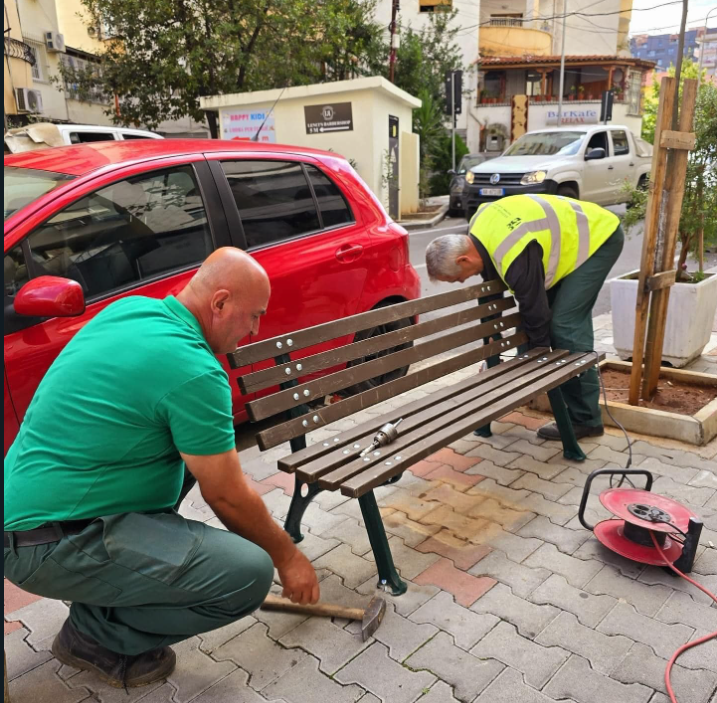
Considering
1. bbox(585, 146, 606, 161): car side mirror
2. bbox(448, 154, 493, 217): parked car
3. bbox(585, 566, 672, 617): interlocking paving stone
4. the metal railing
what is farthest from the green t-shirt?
the metal railing

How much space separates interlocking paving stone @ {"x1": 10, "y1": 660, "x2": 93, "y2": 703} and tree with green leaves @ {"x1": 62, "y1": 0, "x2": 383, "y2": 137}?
560 inches

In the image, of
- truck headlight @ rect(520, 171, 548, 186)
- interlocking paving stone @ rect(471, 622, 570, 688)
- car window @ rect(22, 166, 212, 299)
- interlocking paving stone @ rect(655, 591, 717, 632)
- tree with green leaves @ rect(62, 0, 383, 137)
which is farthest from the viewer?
tree with green leaves @ rect(62, 0, 383, 137)

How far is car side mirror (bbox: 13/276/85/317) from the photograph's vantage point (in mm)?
2770

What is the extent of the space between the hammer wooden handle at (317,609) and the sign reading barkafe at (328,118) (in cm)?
1387

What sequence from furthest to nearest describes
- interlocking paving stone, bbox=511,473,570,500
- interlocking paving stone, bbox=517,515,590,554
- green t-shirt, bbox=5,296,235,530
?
interlocking paving stone, bbox=511,473,570,500 < interlocking paving stone, bbox=517,515,590,554 < green t-shirt, bbox=5,296,235,530

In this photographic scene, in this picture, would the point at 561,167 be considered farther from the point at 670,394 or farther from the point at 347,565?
the point at 347,565

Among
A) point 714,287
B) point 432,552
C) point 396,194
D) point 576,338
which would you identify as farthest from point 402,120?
point 432,552

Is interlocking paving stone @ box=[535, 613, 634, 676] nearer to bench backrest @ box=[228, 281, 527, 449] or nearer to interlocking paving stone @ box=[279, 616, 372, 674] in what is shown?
interlocking paving stone @ box=[279, 616, 372, 674]

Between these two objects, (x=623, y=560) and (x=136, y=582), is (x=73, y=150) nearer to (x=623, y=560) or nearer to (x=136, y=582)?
(x=136, y=582)

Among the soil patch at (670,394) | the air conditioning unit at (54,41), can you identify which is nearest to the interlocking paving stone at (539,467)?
the soil patch at (670,394)

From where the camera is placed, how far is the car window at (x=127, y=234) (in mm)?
3131

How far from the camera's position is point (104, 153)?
11.7 feet

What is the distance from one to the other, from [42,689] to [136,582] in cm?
60

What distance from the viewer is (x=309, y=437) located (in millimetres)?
4215
